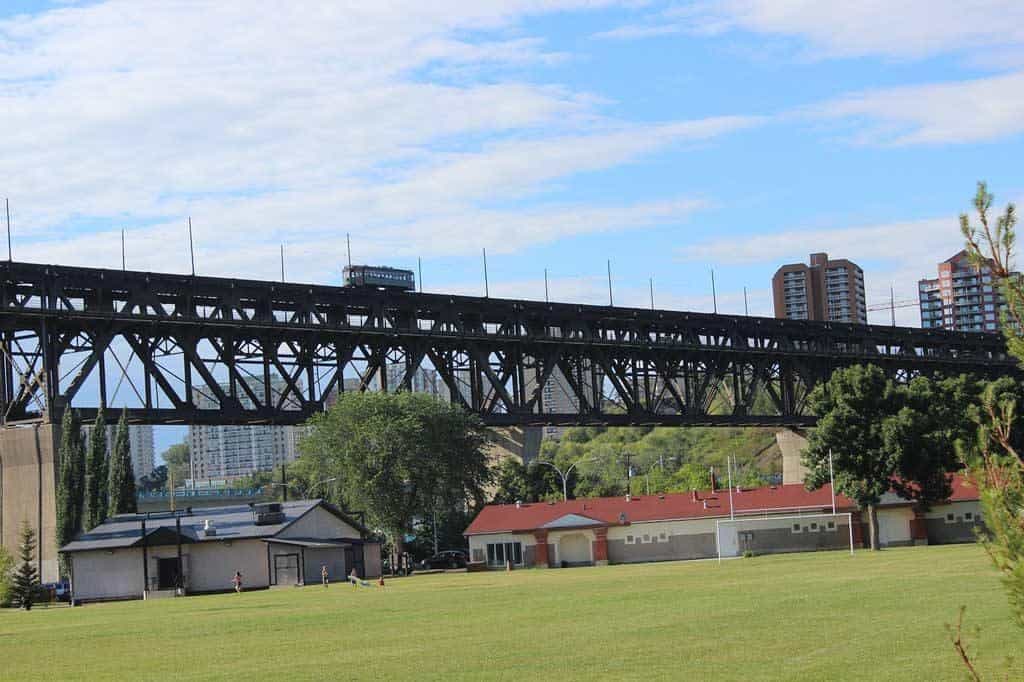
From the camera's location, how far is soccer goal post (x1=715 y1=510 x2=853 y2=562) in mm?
84250

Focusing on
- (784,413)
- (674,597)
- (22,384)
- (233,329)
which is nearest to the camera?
(674,597)

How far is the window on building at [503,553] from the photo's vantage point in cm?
9225

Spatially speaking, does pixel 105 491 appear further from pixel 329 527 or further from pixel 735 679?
pixel 735 679

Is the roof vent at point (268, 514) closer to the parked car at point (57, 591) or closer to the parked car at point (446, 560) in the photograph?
the parked car at point (57, 591)

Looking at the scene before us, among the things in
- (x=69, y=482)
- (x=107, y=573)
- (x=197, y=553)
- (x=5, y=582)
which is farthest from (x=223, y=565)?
(x=5, y=582)

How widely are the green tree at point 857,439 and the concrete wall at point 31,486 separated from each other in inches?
1618

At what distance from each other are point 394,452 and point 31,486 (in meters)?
24.7

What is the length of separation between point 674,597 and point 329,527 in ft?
148

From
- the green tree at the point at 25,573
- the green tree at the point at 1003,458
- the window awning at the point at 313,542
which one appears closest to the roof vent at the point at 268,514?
the window awning at the point at 313,542

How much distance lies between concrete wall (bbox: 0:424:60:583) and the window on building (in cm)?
2682

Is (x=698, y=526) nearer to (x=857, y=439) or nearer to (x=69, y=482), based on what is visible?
(x=857, y=439)

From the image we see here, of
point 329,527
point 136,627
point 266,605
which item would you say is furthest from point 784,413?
point 136,627

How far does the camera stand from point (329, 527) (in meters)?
84.7

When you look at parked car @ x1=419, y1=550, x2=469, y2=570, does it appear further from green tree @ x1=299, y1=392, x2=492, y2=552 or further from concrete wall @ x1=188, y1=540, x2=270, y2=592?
concrete wall @ x1=188, y1=540, x2=270, y2=592
